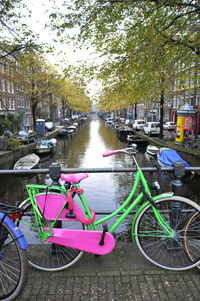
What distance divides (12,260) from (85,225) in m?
0.73

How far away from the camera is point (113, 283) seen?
209 cm

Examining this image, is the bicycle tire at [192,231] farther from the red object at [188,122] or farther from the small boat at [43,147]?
the small boat at [43,147]

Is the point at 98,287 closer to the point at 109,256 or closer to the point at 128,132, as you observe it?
the point at 109,256

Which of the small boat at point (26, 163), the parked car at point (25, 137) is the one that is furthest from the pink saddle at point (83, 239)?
the parked car at point (25, 137)

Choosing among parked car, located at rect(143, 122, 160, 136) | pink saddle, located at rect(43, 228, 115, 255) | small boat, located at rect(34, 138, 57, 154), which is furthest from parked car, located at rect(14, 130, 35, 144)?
pink saddle, located at rect(43, 228, 115, 255)

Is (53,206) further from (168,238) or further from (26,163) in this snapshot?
(26,163)

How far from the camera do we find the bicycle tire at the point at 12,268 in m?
1.79

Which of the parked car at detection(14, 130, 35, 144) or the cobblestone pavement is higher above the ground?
the cobblestone pavement

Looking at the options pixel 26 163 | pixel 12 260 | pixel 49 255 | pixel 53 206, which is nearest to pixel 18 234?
pixel 12 260

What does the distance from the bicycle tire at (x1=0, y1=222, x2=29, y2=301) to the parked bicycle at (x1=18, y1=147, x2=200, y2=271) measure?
31 cm

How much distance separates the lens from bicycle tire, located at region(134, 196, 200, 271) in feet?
7.34

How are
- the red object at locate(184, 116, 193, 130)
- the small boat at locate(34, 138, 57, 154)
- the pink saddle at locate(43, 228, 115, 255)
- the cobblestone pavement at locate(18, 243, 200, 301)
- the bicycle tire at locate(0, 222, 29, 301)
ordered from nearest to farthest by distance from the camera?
1. the bicycle tire at locate(0, 222, 29, 301)
2. the cobblestone pavement at locate(18, 243, 200, 301)
3. the pink saddle at locate(43, 228, 115, 255)
4. the red object at locate(184, 116, 193, 130)
5. the small boat at locate(34, 138, 57, 154)

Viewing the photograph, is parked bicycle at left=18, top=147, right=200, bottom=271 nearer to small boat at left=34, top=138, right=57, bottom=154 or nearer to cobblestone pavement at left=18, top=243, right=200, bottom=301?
cobblestone pavement at left=18, top=243, right=200, bottom=301

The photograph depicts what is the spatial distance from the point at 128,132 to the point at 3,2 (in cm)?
2868
